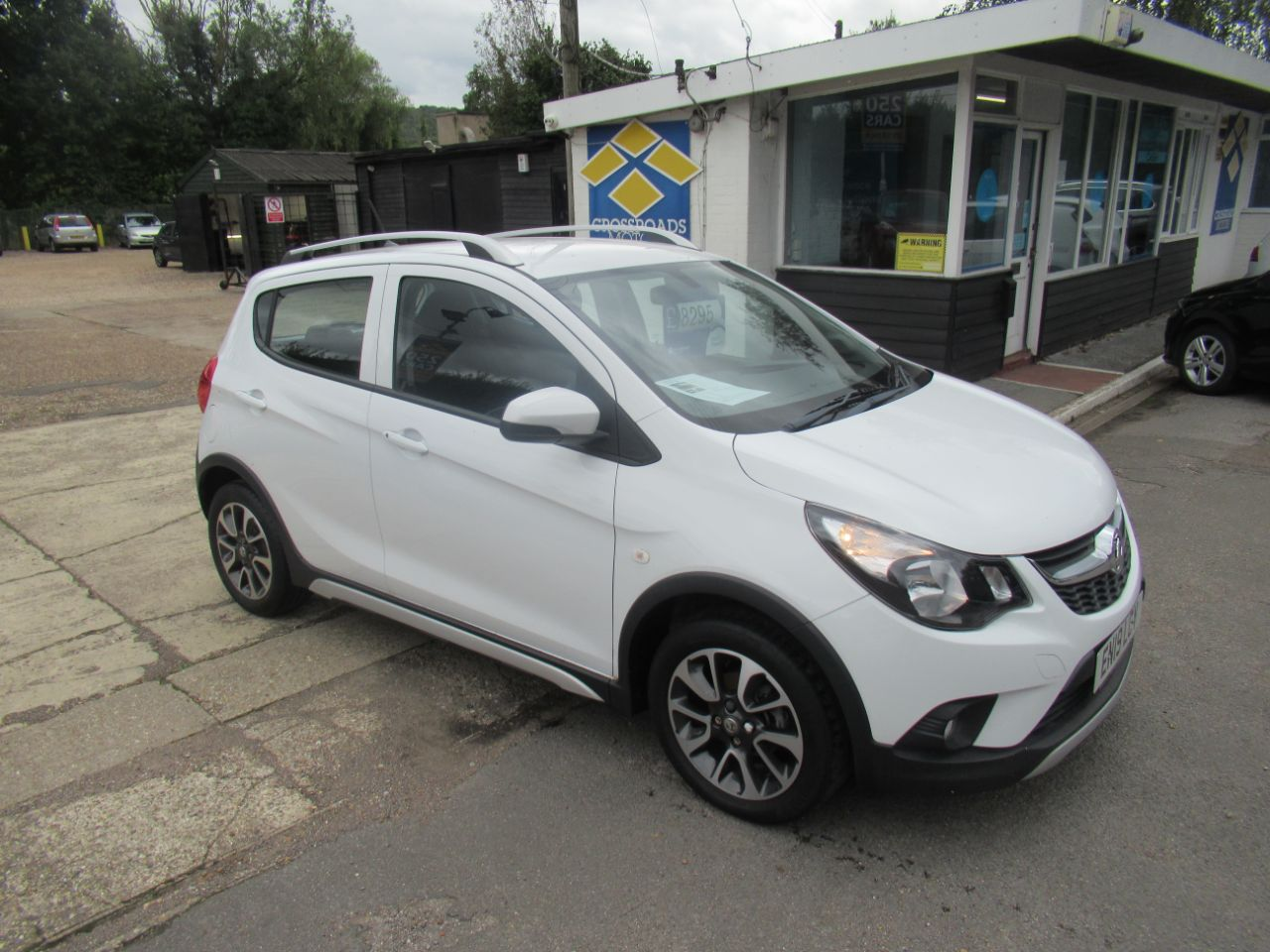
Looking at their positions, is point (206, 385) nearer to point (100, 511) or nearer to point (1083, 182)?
point (100, 511)

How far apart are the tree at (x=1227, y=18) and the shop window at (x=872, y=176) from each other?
22601 millimetres

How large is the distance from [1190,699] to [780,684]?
6.44ft

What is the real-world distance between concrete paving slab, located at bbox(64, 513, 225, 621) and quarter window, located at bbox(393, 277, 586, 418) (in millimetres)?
2060

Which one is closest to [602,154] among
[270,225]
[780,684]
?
[780,684]

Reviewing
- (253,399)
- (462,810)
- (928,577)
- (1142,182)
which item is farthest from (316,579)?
(1142,182)

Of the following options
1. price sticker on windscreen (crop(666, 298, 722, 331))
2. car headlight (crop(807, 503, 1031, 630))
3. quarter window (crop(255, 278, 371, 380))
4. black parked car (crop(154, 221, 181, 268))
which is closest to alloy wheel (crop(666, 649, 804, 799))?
car headlight (crop(807, 503, 1031, 630))

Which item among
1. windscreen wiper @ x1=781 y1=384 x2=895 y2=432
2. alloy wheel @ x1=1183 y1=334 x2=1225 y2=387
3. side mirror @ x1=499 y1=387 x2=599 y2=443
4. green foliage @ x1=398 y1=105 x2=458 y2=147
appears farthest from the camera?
green foliage @ x1=398 y1=105 x2=458 y2=147

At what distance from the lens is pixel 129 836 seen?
119 inches

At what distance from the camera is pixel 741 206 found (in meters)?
9.30

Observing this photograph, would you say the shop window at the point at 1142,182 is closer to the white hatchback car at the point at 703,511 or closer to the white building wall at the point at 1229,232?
the white building wall at the point at 1229,232

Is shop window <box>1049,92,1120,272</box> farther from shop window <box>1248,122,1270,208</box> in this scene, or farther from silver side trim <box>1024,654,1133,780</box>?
silver side trim <box>1024,654,1133,780</box>

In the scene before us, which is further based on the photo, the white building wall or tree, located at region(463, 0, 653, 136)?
tree, located at region(463, 0, 653, 136)

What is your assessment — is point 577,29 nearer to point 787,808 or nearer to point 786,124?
point 786,124

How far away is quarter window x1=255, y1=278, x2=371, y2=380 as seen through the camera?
384cm
